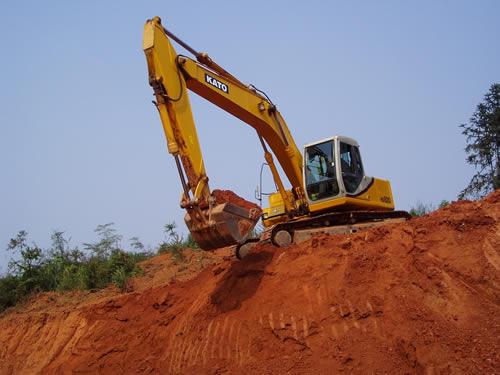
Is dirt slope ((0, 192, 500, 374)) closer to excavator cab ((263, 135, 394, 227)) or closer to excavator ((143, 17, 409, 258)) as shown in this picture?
excavator ((143, 17, 409, 258))

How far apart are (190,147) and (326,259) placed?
9.48 feet

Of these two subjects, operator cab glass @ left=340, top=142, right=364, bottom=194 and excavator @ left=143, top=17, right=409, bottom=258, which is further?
operator cab glass @ left=340, top=142, right=364, bottom=194

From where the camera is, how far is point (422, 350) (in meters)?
6.61

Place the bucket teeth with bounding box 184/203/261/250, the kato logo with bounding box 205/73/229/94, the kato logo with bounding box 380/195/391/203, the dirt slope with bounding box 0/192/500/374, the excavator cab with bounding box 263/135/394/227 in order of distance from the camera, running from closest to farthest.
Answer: the dirt slope with bounding box 0/192/500/374 → the bucket teeth with bounding box 184/203/261/250 → the kato logo with bounding box 205/73/229/94 → the excavator cab with bounding box 263/135/394/227 → the kato logo with bounding box 380/195/391/203

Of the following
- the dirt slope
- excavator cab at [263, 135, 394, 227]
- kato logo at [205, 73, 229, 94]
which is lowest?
the dirt slope

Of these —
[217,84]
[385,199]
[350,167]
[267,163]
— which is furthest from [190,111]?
[385,199]

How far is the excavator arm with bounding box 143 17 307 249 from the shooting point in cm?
768

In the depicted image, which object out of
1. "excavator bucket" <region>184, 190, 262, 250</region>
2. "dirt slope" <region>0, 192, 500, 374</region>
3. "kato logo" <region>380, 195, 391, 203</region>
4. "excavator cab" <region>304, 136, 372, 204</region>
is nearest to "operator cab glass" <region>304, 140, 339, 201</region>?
"excavator cab" <region>304, 136, 372, 204</region>

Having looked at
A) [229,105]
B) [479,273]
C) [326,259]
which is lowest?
[479,273]

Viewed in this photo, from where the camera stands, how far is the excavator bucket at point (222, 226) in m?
7.53

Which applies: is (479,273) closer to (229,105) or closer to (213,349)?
(213,349)

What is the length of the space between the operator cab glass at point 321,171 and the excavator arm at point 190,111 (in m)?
1.80

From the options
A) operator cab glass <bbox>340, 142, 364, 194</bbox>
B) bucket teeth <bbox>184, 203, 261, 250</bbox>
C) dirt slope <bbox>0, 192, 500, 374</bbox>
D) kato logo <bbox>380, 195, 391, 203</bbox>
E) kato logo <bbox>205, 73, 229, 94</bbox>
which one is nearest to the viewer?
dirt slope <bbox>0, 192, 500, 374</bbox>

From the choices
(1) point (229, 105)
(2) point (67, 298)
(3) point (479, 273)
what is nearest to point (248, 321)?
(3) point (479, 273)
